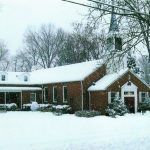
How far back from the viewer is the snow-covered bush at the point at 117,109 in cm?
3554

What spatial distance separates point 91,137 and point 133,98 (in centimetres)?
1952

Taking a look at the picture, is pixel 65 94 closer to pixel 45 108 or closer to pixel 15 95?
pixel 45 108

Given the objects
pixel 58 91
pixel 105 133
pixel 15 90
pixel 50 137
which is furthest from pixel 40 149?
pixel 15 90

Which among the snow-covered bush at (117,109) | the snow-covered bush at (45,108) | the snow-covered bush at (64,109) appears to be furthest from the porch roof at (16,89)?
the snow-covered bush at (117,109)

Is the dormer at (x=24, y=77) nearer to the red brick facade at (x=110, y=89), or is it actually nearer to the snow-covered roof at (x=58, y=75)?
the snow-covered roof at (x=58, y=75)

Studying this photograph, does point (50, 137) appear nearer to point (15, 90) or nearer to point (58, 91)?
point (58, 91)

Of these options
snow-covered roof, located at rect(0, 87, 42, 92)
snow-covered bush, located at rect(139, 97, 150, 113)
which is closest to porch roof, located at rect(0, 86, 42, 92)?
snow-covered roof, located at rect(0, 87, 42, 92)

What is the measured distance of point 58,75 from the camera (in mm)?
45844

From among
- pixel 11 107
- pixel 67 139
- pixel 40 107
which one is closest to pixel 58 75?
pixel 40 107

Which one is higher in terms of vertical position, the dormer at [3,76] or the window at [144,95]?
the dormer at [3,76]

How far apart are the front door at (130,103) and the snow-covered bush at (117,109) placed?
9.93 ft

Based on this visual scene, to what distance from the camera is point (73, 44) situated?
66062mm

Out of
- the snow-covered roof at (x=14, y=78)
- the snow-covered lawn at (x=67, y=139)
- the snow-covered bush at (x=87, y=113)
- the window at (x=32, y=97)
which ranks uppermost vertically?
the snow-covered roof at (x=14, y=78)

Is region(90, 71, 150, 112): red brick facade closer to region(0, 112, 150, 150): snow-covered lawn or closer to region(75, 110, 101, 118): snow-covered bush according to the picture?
Result: region(75, 110, 101, 118): snow-covered bush
